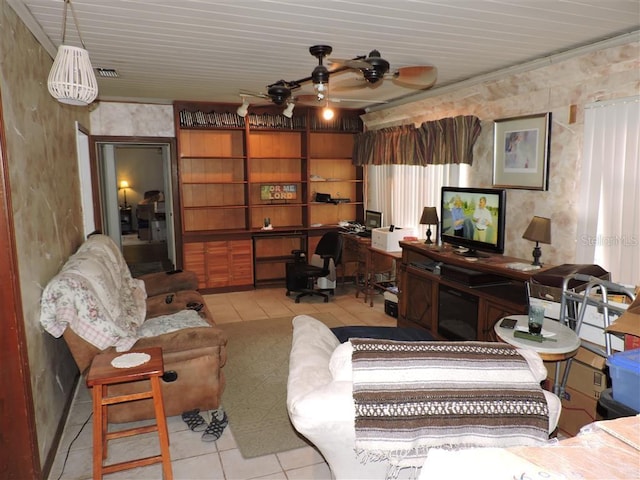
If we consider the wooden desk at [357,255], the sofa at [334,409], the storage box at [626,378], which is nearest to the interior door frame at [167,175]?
the wooden desk at [357,255]

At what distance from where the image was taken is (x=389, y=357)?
5.53 feet

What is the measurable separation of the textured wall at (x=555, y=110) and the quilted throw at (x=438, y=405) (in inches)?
85.8

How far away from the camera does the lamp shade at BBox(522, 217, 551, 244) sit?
335 cm

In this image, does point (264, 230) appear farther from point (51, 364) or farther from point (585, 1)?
point (585, 1)

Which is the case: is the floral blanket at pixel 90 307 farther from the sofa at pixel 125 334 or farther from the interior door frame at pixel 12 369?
the interior door frame at pixel 12 369

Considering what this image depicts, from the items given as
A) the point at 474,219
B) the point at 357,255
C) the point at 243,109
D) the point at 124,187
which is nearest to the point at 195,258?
the point at 357,255

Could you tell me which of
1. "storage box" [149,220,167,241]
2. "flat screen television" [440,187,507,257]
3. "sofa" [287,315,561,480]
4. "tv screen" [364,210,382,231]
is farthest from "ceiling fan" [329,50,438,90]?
"storage box" [149,220,167,241]

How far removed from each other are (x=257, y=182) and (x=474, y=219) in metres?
3.28

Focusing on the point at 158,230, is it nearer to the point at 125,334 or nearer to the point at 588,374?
the point at 125,334

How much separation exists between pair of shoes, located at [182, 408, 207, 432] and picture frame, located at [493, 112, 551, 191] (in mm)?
3040

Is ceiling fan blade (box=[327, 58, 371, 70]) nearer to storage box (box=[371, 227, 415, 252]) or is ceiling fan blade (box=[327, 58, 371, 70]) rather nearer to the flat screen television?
the flat screen television

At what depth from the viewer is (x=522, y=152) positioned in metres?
3.78

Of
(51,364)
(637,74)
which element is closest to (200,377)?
(51,364)

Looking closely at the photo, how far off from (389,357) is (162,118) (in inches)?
204
